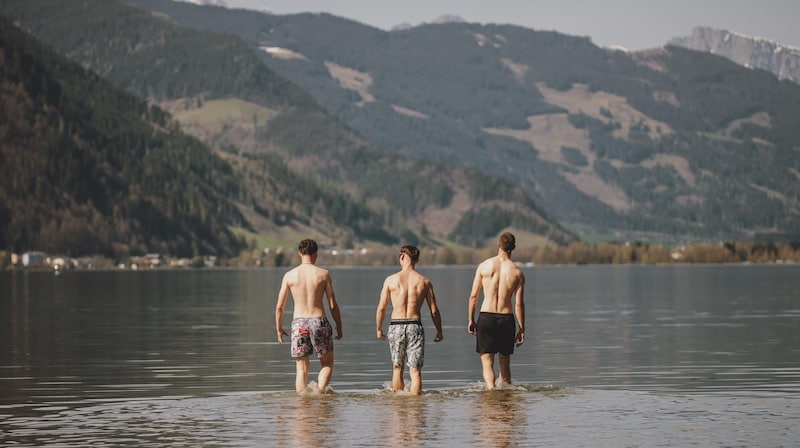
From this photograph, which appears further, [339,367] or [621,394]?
[339,367]

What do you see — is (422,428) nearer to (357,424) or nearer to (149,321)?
(357,424)

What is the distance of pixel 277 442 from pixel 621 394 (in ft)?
48.9

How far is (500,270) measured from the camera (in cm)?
4200

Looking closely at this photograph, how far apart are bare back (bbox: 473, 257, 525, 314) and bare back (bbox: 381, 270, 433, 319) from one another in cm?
167

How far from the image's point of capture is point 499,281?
4197 cm

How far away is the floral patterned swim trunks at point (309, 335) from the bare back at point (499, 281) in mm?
4695

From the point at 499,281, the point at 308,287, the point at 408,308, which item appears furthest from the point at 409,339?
the point at 308,287

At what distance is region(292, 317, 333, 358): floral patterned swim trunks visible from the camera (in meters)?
41.0

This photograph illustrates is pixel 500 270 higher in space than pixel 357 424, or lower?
higher

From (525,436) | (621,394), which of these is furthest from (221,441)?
(621,394)

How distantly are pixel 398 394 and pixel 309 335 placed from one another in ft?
13.0

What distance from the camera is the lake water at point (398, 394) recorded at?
3550cm

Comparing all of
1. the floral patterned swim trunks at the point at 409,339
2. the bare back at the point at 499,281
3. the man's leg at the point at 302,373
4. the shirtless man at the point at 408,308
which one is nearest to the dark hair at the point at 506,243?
the bare back at the point at 499,281

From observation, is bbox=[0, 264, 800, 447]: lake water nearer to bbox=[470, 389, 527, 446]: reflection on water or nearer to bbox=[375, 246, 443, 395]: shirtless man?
bbox=[470, 389, 527, 446]: reflection on water
